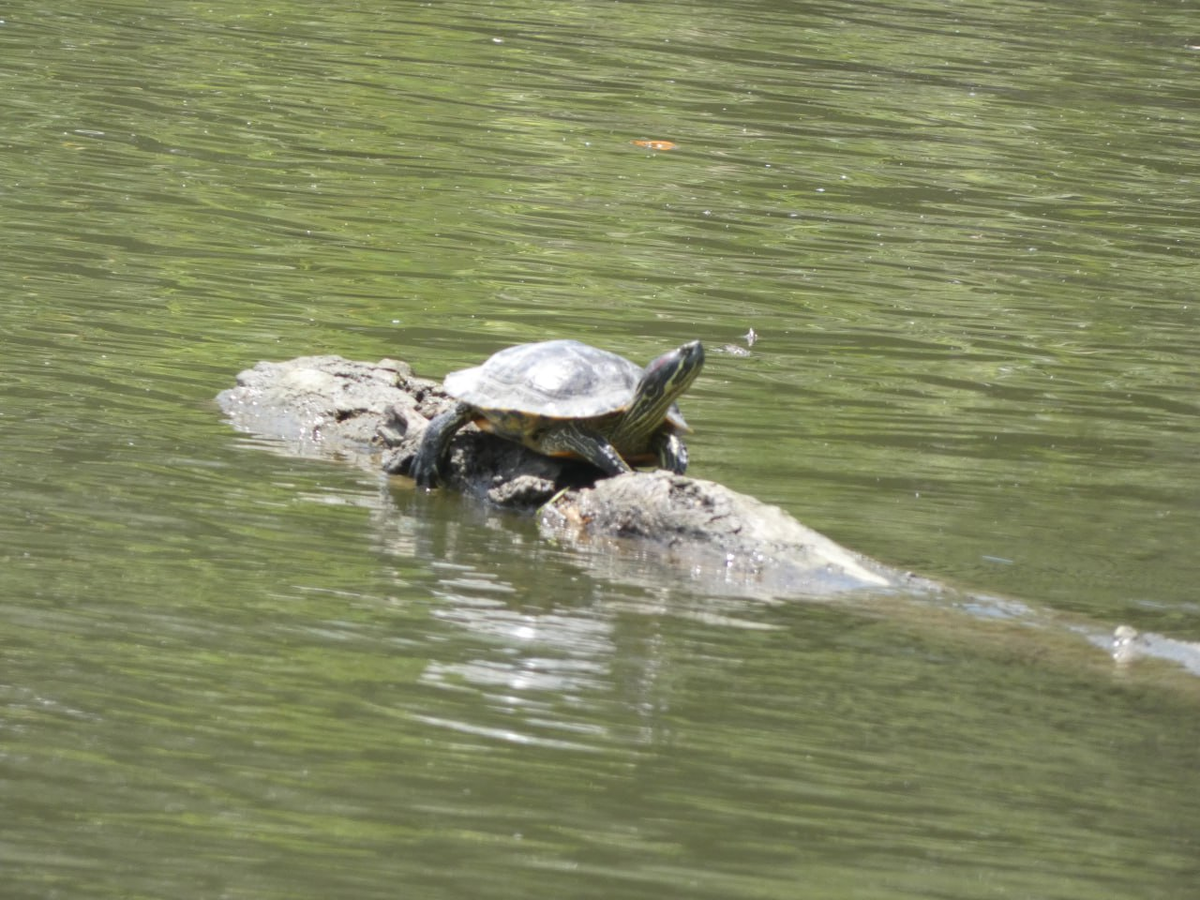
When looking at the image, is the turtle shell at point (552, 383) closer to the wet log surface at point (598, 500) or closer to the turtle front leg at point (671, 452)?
the turtle front leg at point (671, 452)

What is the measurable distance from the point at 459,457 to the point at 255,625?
208cm

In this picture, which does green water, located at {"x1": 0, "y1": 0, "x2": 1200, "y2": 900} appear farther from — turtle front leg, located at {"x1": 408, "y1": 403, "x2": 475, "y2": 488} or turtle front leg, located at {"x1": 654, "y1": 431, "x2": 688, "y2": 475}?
turtle front leg, located at {"x1": 654, "y1": 431, "x2": 688, "y2": 475}

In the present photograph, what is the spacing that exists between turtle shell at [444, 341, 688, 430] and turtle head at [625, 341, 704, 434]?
0.22 ft

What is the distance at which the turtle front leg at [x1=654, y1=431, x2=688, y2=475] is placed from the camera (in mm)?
7488

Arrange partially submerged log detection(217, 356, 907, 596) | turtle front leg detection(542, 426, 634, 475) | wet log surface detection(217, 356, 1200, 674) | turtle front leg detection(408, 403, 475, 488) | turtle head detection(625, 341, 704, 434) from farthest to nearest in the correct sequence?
turtle front leg detection(408, 403, 475, 488), turtle front leg detection(542, 426, 634, 475), turtle head detection(625, 341, 704, 434), partially submerged log detection(217, 356, 907, 596), wet log surface detection(217, 356, 1200, 674)


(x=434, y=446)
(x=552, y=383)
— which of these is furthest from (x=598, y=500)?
(x=434, y=446)

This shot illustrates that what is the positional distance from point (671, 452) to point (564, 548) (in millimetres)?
788

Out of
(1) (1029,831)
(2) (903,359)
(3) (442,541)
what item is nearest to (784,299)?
(2) (903,359)

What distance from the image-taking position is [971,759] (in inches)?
202

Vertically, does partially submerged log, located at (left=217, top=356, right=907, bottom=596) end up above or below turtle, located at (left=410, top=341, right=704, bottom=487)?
below

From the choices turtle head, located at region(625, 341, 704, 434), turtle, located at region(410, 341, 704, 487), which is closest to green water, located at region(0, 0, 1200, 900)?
turtle, located at region(410, 341, 704, 487)

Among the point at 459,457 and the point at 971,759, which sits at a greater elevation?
the point at 459,457

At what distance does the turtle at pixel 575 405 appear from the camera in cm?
715

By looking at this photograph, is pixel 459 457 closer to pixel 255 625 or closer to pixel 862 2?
pixel 255 625
